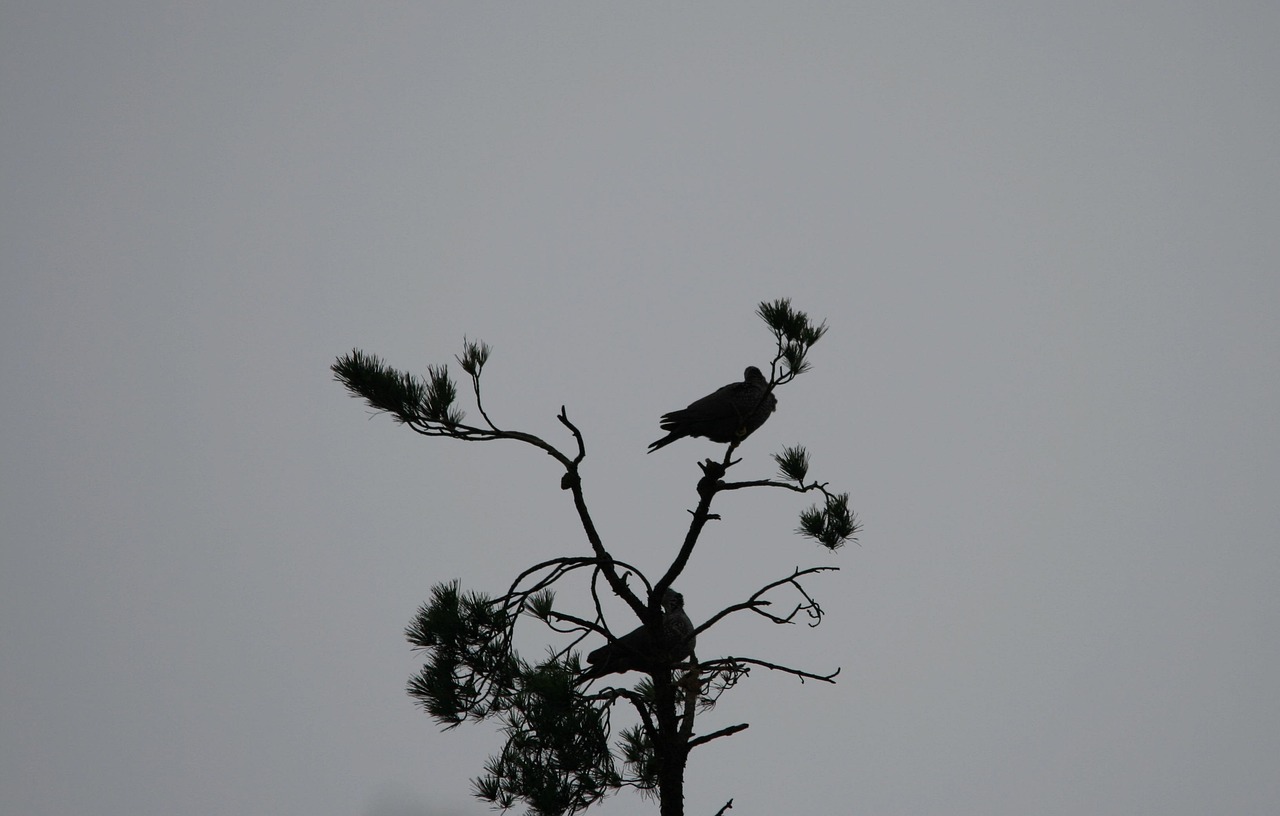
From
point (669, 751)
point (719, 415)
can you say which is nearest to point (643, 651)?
point (669, 751)

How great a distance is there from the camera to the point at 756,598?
452 cm

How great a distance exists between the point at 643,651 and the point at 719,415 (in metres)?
1.42

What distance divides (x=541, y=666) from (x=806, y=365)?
198 cm

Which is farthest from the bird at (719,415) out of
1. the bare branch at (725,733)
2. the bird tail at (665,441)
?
the bare branch at (725,733)

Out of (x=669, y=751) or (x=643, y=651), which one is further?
(x=643, y=651)

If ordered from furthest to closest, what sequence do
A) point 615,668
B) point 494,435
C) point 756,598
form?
1. point 615,668
2. point 756,598
3. point 494,435

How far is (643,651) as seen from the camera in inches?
196

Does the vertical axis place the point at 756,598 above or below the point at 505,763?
above

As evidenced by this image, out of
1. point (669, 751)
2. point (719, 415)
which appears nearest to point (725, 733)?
point (669, 751)

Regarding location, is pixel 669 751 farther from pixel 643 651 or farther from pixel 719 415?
pixel 719 415

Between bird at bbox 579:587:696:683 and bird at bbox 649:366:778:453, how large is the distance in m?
1.03

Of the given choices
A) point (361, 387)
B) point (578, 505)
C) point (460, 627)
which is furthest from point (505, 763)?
point (361, 387)

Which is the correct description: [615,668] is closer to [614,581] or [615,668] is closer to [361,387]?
[614,581]

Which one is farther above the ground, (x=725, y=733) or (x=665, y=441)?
(x=665, y=441)
